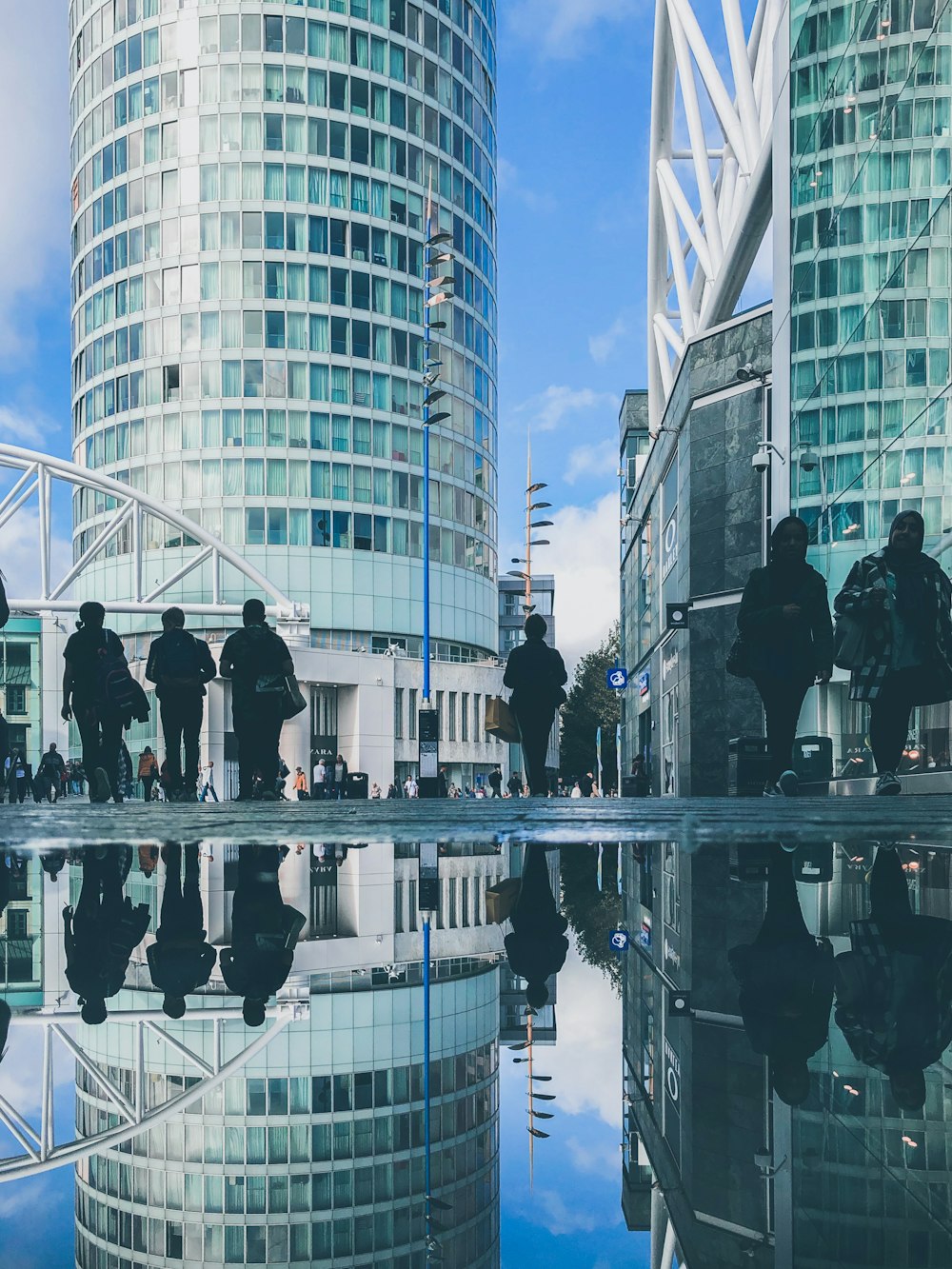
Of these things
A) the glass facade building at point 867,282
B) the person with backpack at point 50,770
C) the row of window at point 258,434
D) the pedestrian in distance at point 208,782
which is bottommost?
the pedestrian in distance at point 208,782

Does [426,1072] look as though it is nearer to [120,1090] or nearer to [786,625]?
[120,1090]

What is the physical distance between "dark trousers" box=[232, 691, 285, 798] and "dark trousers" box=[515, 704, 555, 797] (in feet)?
7.77

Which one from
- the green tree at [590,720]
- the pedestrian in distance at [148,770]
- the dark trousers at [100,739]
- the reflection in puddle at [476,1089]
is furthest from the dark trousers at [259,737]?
the green tree at [590,720]

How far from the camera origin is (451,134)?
244 ft

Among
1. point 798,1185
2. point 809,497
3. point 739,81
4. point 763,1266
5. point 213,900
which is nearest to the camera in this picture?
point 763,1266

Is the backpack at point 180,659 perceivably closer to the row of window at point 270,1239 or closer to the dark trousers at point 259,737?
the dark trousers at point 259,737

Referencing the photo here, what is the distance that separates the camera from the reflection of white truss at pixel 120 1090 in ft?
4.04

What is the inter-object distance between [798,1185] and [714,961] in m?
1.31

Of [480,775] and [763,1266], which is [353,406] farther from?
[763,1266]

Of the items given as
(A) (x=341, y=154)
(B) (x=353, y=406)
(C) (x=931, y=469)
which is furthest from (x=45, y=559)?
(C) (x=931, y=469)

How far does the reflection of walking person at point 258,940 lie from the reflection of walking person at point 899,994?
799mm

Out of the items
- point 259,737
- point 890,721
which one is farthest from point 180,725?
point 890,721

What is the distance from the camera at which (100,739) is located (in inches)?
503

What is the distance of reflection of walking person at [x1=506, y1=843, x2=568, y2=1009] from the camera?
2.40 metres
